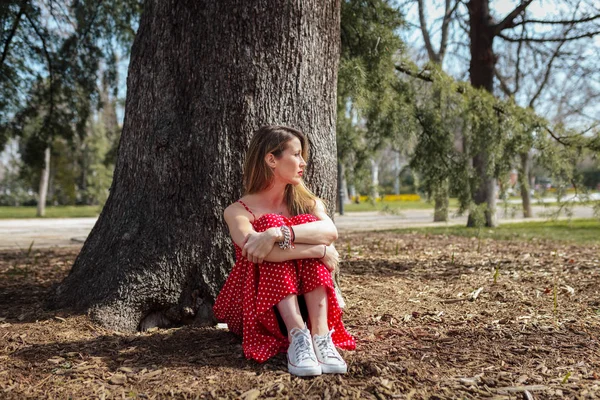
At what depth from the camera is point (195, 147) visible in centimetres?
332

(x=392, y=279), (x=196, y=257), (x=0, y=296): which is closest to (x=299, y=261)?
(x=196, y=257)

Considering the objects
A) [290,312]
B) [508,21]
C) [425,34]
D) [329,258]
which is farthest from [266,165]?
[425,34]

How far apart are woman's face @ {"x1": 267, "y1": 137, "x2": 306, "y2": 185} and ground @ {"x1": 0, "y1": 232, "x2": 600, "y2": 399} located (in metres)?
0.91

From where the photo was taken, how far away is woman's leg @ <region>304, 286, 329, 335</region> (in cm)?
260

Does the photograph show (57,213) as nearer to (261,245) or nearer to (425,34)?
(425,34)

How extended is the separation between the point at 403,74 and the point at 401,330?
387 centimetres

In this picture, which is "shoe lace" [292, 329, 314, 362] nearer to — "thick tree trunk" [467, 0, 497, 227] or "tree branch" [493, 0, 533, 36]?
"tree branch" [493, 0, 533, 36]

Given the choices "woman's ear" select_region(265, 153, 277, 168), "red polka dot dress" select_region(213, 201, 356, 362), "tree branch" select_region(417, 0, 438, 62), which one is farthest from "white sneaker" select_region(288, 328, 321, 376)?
"tree branch" select_region(417, 0, 438, 62)

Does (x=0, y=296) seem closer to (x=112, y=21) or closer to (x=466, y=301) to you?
(x=466, y=301)

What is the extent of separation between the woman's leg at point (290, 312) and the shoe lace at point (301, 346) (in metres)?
0.05

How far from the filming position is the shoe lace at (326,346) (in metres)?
2.49

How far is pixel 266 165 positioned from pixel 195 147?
68 centimetres

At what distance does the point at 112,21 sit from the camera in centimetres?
705

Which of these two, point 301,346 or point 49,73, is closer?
point 301,346
